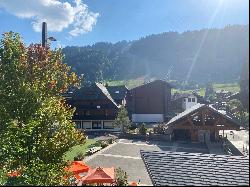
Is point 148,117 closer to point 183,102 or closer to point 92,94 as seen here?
Answer: point 92,94

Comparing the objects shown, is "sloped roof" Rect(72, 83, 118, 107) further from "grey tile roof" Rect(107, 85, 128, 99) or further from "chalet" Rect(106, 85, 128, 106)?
"grey tile roof" Rect(107, 85, 128, 99)

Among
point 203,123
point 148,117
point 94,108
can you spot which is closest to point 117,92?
point 148,117

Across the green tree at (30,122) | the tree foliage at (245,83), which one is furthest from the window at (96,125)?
the tree foliage at (245,83)

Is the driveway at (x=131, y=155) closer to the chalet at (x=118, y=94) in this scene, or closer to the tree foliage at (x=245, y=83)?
the tree foliage at (x=245, y=83)

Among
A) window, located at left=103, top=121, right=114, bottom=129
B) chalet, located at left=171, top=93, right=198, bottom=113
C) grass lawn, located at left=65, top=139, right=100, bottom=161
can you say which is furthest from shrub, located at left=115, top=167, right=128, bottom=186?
chalet, located at left=171, top=93, right=198, bottom=113

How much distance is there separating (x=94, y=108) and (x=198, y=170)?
5720 centimetres

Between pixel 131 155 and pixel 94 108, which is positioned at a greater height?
pixel 94 108

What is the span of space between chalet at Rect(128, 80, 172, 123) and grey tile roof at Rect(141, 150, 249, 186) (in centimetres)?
6402

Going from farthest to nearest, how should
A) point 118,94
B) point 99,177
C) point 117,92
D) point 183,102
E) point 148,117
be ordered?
point 183,102, point 148,117, point 117,92, point 118,94, point 99,177

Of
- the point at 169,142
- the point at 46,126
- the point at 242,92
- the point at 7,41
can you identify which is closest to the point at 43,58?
the point at 7,41

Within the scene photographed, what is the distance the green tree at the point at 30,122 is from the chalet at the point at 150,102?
5593cm

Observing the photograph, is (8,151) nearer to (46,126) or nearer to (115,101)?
(46,126)

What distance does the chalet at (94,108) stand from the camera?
71062 mm

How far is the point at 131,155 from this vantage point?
143ft
